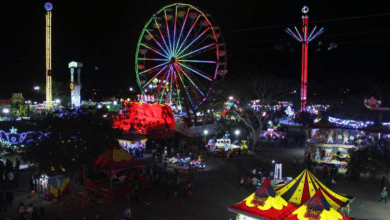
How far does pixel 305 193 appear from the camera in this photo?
1073 centimetres

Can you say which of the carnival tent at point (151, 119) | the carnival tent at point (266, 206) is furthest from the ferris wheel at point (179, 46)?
the carnival tent at point (266, 206)

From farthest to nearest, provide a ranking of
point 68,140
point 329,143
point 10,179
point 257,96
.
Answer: point 257,96
point 329,143
point 10,179
point 68,140

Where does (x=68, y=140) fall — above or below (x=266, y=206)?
above

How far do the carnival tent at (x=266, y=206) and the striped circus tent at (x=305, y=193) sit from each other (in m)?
0.67

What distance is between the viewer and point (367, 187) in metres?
17.8

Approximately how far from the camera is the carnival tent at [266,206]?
9.76 meters

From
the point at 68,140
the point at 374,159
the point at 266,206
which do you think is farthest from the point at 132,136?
the point at 266,206

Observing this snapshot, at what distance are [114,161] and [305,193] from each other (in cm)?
855

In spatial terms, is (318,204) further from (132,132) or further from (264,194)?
(132,132)

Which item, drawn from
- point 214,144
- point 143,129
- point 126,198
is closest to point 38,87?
point 143,129

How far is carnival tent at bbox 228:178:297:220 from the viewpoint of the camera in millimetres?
9758

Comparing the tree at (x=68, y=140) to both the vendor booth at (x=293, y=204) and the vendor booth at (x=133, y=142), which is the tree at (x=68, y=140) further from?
the vendor booth at (x=133, y=142)

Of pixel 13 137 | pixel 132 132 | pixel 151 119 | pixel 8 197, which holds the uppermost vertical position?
pixel 151 119

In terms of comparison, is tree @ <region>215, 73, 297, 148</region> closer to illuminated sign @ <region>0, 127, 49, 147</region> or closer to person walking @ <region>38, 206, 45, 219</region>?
illuminated sign @ <region>0, 127, 49, 147</region>
